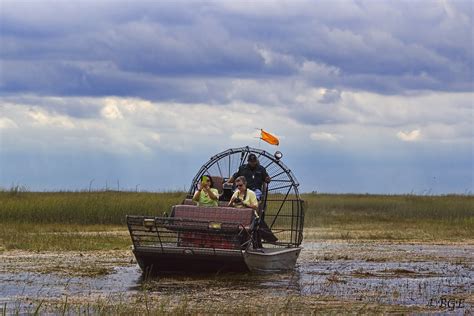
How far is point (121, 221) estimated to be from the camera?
33.7 metres

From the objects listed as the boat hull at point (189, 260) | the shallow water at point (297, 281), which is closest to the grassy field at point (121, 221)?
the shallow water at point (297, 281)

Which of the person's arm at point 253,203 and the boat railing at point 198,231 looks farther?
the person's arm at point 253,203

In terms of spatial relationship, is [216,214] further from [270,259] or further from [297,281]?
[297,281]

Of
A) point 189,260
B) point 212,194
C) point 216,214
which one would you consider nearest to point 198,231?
point 189,260

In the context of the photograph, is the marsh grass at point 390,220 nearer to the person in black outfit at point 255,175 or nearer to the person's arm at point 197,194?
the person in black outfit at point 255,175

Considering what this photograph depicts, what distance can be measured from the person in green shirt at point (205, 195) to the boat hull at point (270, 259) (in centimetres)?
132

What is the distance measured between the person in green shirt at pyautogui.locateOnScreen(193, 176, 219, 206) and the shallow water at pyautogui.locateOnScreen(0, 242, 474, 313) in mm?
1693

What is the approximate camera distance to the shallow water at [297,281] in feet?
50.9

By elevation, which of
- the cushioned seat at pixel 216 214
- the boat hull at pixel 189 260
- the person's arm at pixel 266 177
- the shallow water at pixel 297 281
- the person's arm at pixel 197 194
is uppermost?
the person's arm at pixel 266 177

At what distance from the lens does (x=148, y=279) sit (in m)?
17.4

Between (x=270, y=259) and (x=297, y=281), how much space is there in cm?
71

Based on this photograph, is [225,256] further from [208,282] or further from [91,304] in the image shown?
[91,304]

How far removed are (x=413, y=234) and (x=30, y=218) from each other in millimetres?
12329

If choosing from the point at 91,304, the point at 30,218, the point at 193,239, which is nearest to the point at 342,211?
the point at 30,218
